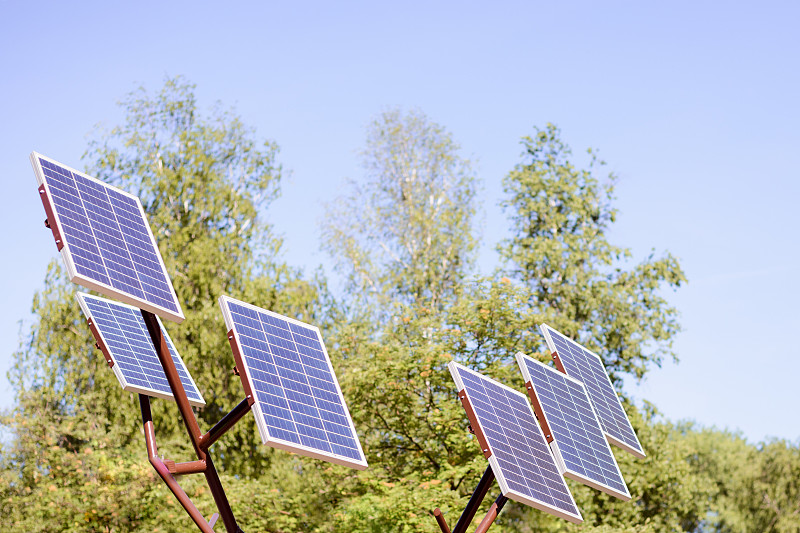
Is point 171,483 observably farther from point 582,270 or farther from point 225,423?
point 582,270

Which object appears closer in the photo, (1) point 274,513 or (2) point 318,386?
(2) point 318,386

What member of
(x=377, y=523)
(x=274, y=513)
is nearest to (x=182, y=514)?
(x=274, y=513)

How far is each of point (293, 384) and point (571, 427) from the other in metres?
4.11

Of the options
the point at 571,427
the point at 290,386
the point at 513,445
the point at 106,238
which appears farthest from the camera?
the point at 571,427

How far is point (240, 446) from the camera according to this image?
31.6 metres

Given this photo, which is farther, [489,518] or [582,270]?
[582,270]

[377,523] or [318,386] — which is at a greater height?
[318,386]

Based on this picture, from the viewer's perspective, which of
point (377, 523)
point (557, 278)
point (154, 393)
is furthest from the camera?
point (557, 278)

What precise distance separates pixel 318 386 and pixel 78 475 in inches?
768

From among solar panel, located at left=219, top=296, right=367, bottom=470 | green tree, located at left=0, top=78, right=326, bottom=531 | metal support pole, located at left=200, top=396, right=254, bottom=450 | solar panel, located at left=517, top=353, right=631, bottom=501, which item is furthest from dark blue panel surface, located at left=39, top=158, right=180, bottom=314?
green tree, located at left=0, top=78, right=326, bottom=531

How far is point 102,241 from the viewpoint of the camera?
9336mm

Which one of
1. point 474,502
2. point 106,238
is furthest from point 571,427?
point 106,238

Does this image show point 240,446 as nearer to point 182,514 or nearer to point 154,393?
point 182,514

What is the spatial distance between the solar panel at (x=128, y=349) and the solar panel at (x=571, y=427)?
15.2ft
